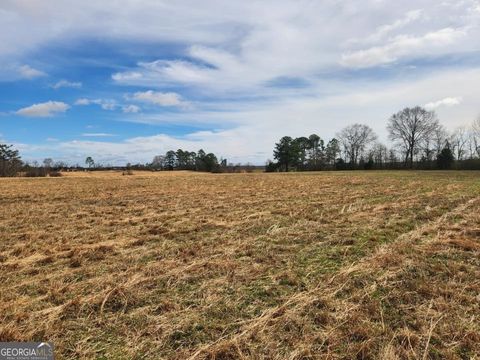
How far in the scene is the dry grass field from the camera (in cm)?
316

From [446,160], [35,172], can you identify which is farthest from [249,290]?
[35,172]

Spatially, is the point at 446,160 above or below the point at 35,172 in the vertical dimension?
above

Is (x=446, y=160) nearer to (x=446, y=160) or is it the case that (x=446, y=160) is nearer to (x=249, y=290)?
(x=446, y=160)

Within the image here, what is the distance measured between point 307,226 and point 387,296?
4.48m

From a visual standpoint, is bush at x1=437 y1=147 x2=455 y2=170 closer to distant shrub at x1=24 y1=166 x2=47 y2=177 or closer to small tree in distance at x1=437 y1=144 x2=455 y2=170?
small tree in distance at x1=437 y1=144 x2=455 y2=170

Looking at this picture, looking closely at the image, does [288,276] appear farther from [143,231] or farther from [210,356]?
[143,231]

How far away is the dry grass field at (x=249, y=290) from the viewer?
3158 mm

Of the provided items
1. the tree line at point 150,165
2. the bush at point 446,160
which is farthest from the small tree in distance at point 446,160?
the tree line at point 150,165

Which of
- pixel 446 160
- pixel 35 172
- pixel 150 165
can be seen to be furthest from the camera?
pixel 150 165

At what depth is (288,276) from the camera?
482 centimetres

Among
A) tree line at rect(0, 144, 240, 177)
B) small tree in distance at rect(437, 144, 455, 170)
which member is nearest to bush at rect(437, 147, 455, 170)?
small tree in distance at rect(437, 144, 455, 170)

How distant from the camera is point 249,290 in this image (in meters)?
4.44

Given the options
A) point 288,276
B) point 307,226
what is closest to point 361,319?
point 288,276

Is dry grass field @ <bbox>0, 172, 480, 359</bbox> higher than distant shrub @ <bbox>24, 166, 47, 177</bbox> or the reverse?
the reverse
